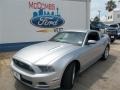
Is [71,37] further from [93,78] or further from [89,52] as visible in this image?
[93,78]

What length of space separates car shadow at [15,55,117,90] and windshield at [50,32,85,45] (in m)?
1.10

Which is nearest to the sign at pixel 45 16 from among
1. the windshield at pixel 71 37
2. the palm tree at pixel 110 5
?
the windshield at pixel 71 37

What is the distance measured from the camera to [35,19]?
9.99 m

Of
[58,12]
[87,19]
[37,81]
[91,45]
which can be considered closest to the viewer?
[37,81]

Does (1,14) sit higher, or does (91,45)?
(1,14)

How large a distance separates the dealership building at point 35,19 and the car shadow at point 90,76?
14.0 ft

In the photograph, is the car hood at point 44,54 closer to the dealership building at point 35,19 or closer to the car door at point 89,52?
the car door at point 89,52

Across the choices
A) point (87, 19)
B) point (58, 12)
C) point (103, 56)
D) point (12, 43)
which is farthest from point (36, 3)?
point (103, 56)

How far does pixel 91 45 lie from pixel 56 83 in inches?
89.8

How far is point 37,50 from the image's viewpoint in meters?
4.86

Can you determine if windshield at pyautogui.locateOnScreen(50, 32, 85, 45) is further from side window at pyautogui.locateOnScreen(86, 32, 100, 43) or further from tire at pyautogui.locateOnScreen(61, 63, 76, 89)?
tire at pyautogui.locateOnScreen(61, 63, 76, 89)

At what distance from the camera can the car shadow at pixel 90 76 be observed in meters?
4.81

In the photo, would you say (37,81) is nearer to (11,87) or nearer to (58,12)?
(11,87)

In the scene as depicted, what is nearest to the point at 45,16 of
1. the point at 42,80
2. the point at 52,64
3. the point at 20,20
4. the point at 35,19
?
the point at 35,19
